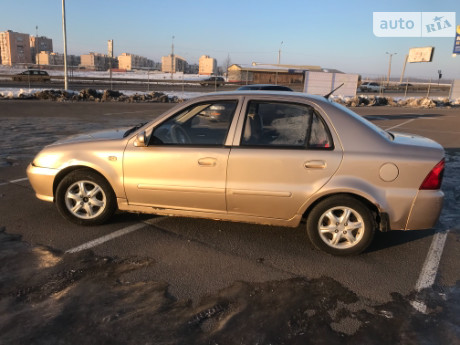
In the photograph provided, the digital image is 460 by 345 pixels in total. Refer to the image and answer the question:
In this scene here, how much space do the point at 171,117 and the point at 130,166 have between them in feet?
2.27

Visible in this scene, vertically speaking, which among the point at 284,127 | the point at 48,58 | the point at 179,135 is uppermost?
the point at 48,58

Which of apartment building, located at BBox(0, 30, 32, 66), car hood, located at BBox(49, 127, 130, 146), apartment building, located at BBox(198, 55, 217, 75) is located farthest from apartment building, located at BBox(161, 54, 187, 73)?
car hood, located at BBox(49, 127, 130, 146)

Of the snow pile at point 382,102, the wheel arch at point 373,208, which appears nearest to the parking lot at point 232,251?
the wheel arch at point 373,208

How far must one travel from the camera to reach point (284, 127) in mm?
3846

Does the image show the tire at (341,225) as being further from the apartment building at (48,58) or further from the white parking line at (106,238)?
the apartment building at (48,58)

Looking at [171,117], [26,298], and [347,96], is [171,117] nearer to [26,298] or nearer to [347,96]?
[26,298]

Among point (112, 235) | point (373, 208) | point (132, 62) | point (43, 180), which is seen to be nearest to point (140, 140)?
point (112, 235)

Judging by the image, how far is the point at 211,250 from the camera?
3816 millimetres

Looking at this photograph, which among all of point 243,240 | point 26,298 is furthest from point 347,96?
point 26,298

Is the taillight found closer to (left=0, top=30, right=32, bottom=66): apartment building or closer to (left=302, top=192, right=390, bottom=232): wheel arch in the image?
(left=302, top=192, right=390, bottom=232): wheel arch

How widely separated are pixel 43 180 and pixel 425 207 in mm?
4097

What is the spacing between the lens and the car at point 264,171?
140 inches

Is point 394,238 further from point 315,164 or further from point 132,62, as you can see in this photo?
point 132,62

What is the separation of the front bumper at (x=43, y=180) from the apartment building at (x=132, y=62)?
144m
